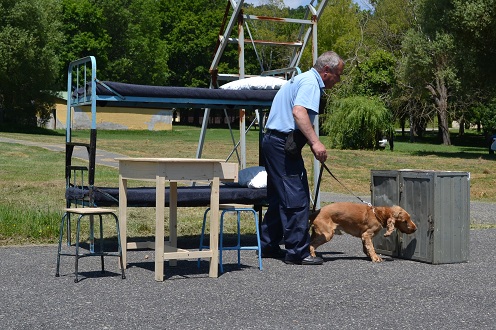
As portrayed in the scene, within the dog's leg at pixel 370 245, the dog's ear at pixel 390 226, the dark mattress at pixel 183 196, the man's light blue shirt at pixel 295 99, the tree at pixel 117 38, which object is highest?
the tree at pixel 117 38

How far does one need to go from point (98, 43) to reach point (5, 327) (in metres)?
72.5

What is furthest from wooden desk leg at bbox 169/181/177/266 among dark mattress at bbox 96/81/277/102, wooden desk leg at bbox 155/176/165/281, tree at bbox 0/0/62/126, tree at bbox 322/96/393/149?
A: tree at bbox 0/0/62/126

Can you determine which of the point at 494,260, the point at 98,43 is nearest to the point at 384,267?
the point at 494,260

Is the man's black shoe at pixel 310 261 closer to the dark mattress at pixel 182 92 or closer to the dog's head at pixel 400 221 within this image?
the dog's head at pixel 400 221

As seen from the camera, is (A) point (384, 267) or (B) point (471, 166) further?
(B) point (471, 166)

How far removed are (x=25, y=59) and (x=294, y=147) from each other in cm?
4692

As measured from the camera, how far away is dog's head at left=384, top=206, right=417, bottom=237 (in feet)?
32.2

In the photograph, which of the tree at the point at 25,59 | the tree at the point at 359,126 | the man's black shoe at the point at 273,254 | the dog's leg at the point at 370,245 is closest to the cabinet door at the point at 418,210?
the dog's leg at the point at 370,245

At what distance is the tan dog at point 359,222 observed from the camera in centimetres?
973

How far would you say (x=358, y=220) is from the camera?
9.76m

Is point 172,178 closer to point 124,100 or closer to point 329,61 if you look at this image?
point 329,61

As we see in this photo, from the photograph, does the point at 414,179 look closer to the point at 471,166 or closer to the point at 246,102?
the point at 246,102

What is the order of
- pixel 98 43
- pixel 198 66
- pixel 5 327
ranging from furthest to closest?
pixel 198 66, pixel 98 43, pixel 5 327

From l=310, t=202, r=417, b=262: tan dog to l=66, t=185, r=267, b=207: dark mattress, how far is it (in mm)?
1104
